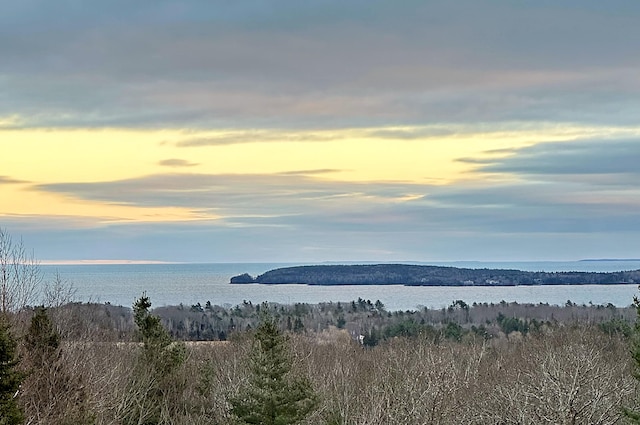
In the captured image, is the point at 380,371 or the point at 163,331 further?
the point at 163,331

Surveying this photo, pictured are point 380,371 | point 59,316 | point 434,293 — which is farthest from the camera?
point 434,293

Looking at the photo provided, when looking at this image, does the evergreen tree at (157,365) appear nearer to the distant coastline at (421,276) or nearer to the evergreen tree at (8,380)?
the evergreen tree at (8,380)

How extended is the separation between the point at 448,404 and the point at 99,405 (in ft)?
38.8

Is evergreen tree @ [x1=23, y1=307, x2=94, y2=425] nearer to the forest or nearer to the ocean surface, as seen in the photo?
the forest

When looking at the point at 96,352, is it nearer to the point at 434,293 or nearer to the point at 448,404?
the point at 448,404

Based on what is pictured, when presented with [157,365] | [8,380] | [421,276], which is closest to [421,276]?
[421,276]

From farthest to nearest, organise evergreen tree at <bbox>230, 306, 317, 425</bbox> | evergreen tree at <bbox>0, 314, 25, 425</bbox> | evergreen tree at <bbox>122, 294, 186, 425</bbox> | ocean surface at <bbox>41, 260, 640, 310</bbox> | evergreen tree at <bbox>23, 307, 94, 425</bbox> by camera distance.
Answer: ocean surface at <bbox>41, 260, 640, 310</bbox>, evergreen tree at <bbox>122, 294, 186, 425</bbox>, evergreen tree at <bbox>230, 306, 317, 425</bbox>, evergreen tree at <bbox>23, 307, 94, 425</bbox>, evergreen tree at <bbox>0, 314, 25, 425</bbox>

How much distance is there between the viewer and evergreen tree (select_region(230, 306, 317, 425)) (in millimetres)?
26219

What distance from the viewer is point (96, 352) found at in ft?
107

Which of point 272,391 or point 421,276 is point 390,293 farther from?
point 272,391

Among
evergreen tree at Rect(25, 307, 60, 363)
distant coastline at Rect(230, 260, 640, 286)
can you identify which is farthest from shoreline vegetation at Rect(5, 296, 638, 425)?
distant coastline at Rect(230, 260, 640, 286)

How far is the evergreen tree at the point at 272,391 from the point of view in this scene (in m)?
26.2

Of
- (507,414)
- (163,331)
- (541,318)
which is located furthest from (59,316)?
(541,318)

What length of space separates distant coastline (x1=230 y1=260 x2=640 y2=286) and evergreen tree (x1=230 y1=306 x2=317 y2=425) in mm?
106174
